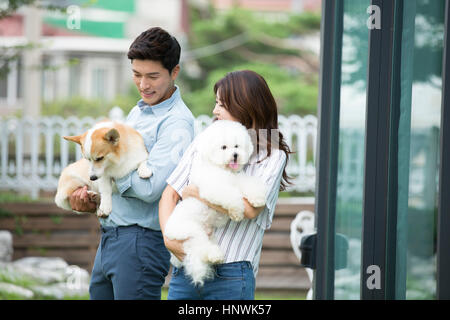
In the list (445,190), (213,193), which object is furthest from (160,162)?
(445,190)

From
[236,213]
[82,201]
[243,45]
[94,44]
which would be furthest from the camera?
[94,44]

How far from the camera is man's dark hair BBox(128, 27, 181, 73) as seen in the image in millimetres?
2266

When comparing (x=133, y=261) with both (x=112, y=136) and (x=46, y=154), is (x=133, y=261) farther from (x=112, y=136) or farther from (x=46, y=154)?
(x=46, y=154)

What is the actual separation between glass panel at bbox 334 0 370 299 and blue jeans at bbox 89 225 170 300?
0.98m

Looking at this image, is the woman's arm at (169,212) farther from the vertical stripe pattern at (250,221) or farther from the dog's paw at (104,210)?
the dog's paw at (104,210)

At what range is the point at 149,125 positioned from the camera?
242 centimetres

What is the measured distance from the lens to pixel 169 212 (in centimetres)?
214

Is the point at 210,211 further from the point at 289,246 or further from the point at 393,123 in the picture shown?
the point at 289,246

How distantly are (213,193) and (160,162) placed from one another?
340mm

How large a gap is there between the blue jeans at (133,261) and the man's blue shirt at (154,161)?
0.15 feet

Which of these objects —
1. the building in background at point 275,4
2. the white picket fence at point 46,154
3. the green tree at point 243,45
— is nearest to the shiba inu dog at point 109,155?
the white picket fence at point 46,154

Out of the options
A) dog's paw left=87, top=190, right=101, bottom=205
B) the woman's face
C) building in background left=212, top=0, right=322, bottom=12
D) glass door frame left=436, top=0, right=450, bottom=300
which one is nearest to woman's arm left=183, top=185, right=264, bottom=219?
the woman's face

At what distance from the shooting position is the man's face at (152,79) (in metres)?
2.29

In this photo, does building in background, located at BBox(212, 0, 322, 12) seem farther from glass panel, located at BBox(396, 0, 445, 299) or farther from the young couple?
the young couple
